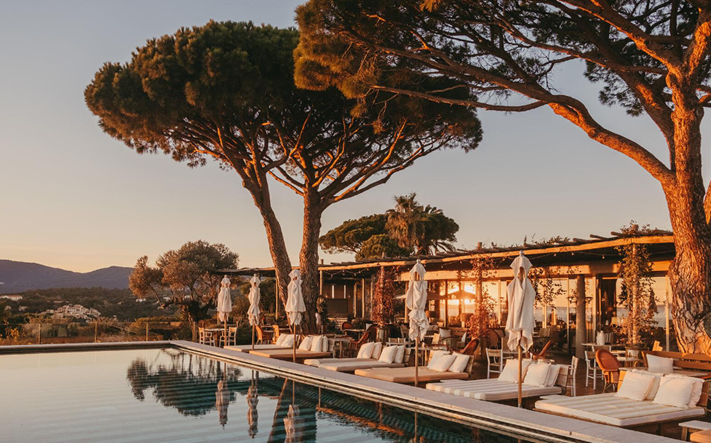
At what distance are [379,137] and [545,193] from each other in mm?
6846

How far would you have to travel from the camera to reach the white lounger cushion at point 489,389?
28.6 ft

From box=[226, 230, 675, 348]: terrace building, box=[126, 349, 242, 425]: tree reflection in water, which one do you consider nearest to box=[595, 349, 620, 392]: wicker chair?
box=[226, 230, 675, 348]: terrace building

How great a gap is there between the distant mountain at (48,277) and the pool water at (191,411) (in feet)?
115

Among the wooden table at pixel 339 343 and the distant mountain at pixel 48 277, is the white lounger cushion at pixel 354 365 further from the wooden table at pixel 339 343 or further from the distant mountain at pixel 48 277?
the distant mountain at pixel 48 277

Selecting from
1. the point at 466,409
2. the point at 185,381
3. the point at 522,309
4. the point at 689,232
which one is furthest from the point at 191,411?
the point at 689,232

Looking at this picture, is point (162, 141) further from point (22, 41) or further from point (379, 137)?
point (379, 137)

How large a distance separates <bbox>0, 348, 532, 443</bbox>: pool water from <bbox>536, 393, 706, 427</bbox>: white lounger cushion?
93 cm

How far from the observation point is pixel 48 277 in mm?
48062

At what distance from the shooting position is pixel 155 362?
15.6m

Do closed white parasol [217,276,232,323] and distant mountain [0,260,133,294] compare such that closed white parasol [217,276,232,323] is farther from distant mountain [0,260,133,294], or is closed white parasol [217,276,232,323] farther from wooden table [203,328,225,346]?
distant mountain [0,260,133,294]

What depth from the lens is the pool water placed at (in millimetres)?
7473

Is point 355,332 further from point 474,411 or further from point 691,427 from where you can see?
point 691,427

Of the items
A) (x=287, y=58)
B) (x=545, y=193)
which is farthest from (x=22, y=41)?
(x=545, y=193)

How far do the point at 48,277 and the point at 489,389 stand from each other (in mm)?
46045
